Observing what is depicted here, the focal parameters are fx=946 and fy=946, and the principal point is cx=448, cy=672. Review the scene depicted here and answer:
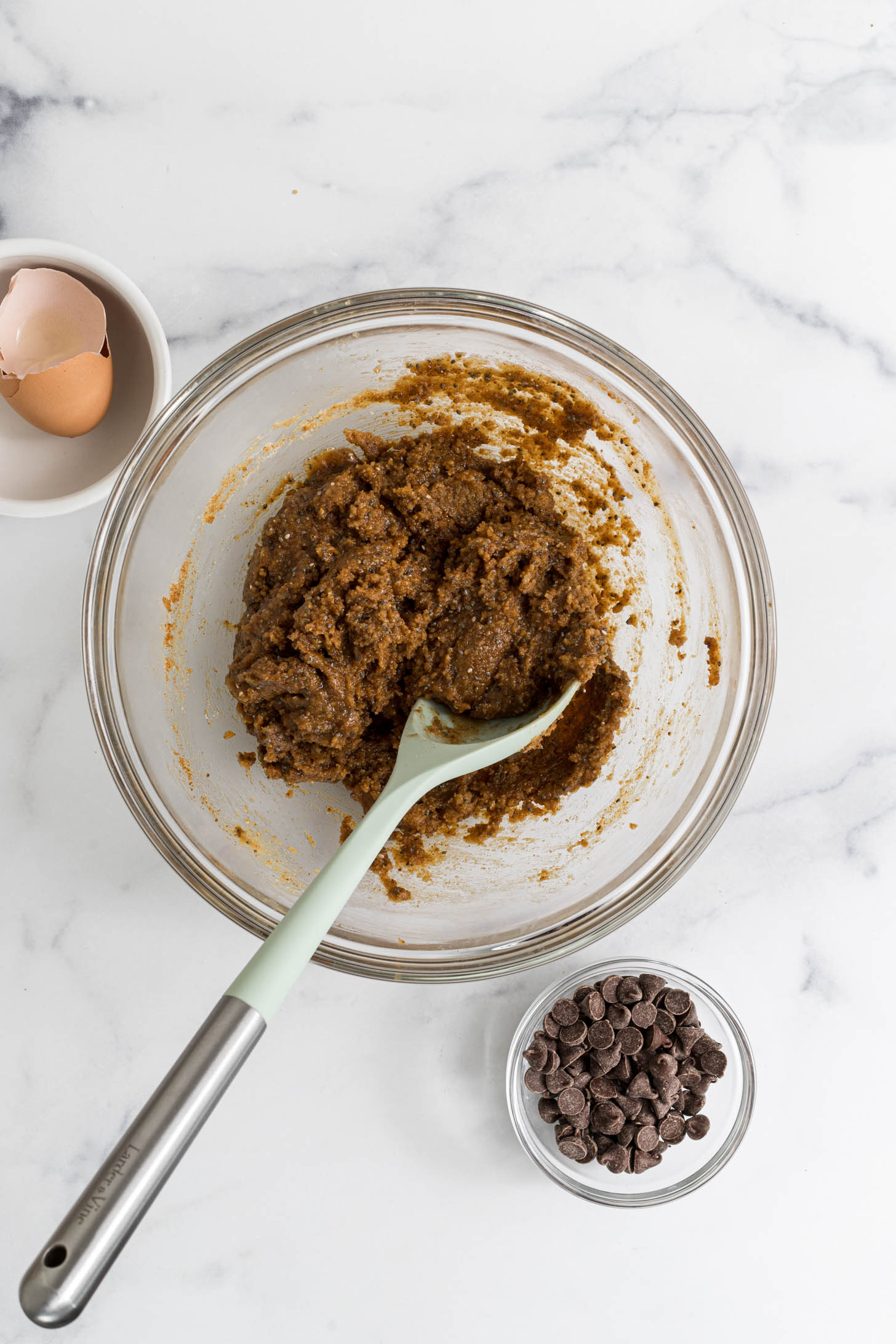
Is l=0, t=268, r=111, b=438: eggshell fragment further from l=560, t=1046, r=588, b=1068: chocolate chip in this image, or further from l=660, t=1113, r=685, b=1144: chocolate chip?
l=660, t=1113, r=685, b=1144: chocolate chip

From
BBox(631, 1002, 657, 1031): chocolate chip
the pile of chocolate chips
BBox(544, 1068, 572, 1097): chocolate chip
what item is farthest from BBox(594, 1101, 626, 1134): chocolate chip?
BBox(631, 1002, 657, 1031): chocolate chip

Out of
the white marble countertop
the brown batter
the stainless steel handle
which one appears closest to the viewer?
the stainless steel handle

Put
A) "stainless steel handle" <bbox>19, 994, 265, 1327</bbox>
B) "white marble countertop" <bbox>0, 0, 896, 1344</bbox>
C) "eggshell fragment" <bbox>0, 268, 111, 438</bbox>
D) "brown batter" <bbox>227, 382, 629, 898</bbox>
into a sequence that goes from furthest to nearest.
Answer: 1. "white marble countertop" <bbox>0, 0, 896, 1344</bbox>
2. "eggshell fragment" <bbox>0, 268, 111, 438</bbox>
3. "brown batter" <bbox>227, 382, 629, 898</bbox>
4. "stainless steel handle" <bbox>19, 994, 265, 1327</bbox>

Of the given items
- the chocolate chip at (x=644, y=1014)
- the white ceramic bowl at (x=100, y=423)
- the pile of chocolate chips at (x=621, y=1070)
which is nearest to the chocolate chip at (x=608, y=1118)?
the pile of chocolate chips at (x=621, y=1070)

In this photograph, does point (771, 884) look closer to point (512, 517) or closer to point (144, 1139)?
point (512, 517)

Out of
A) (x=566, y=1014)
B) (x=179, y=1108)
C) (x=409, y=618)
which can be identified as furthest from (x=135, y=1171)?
(x=566, y=1014)

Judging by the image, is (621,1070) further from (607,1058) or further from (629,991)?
(629,991)

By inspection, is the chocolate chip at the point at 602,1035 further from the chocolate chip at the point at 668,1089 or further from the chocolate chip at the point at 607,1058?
the chocolate chip at the point at 668,1089
